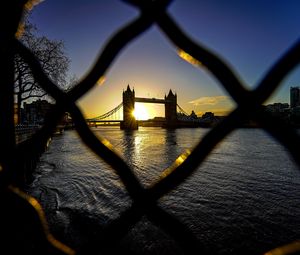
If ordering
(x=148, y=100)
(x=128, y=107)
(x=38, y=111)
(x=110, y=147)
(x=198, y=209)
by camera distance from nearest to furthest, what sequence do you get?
(x=110, y=147) → (x=198, y=209) → (x=38, y=111) → (x=128, y=107) → (x=148, y=100)

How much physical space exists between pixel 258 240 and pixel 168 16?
7.55 m

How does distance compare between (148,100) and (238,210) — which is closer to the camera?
(238,210)

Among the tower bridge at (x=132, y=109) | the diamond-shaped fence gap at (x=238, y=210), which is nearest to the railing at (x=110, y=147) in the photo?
the diamond-shaped fence gap at (x=238, y=210)

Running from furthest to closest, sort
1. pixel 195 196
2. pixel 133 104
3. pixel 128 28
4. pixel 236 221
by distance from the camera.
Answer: pixel 133 104 < pixel 195 196 < pixel 236 221 < pixel 128 28

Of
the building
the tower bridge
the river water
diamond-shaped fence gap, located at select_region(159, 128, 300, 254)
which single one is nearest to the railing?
the building

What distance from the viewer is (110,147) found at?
91 cm

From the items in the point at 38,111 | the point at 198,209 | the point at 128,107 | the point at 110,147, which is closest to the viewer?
the point at 110,147

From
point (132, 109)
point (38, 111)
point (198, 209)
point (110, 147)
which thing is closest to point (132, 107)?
point (132, 109)

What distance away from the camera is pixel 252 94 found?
0.70m

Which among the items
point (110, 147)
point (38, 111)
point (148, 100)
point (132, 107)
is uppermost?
point (148, 100)

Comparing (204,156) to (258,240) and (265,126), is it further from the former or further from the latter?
(258,240)

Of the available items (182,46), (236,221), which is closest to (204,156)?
(182,46)

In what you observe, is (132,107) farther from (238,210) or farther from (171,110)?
(238,210)

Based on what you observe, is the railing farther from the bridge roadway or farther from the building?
the bridge roadway
